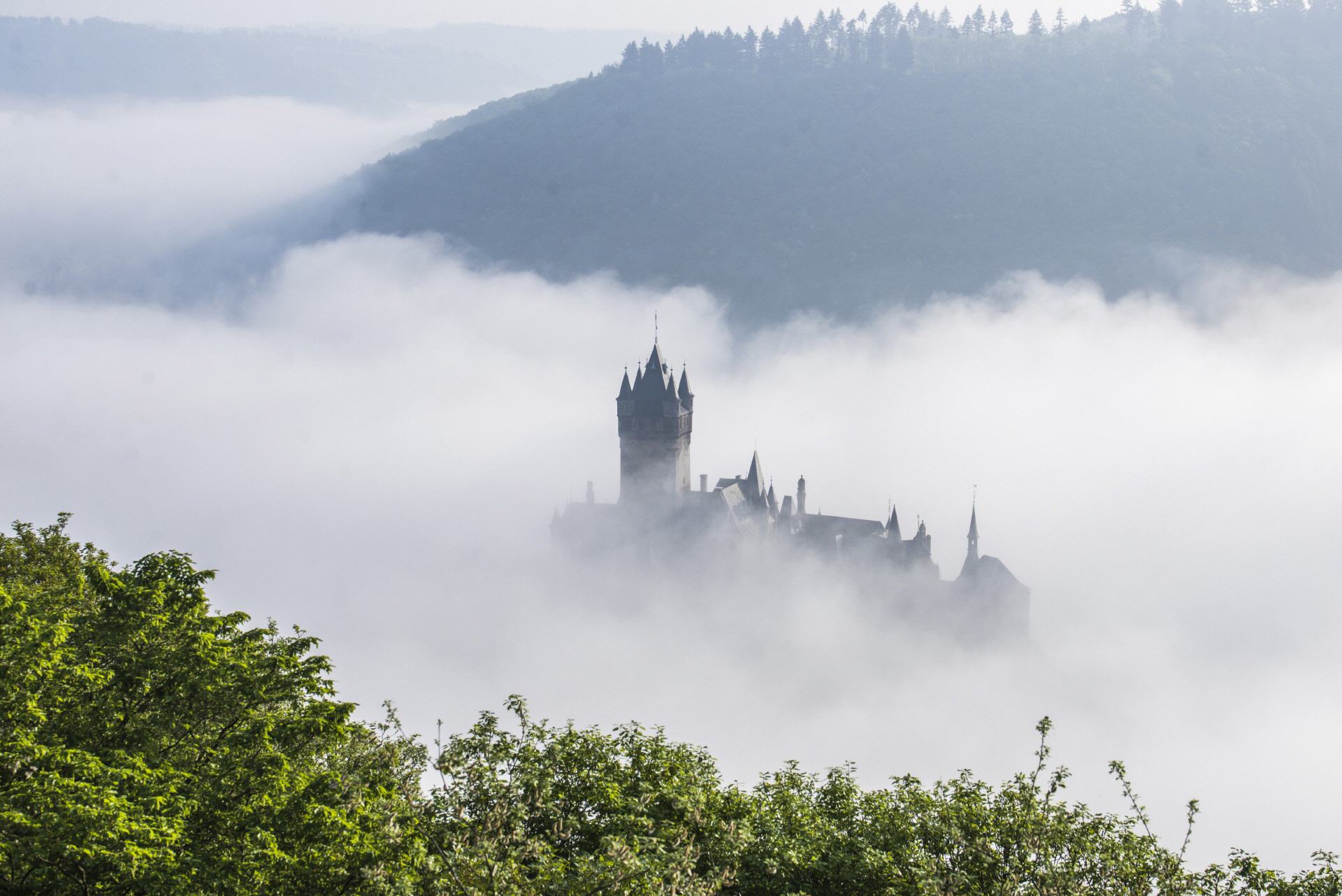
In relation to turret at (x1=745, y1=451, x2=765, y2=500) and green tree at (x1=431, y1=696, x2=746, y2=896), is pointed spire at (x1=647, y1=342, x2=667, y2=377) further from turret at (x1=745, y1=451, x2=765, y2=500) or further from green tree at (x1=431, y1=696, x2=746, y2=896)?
green tree at (x1=431, y1=696, x2=746, y2=896)

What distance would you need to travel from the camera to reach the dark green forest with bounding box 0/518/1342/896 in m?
20.6

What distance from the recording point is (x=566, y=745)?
3272 centimetres

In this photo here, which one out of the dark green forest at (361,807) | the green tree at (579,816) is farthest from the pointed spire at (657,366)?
the dark green forest at (361,807)

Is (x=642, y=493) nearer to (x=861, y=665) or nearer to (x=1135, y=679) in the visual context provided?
(x=861, y=665)

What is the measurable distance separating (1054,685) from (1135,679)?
26.6 metres

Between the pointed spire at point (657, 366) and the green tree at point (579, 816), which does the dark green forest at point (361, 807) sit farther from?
the pointed spire at point (657, 366)

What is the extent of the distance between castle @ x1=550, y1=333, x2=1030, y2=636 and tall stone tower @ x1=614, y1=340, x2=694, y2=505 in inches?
3.4

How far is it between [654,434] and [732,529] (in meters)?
11.0

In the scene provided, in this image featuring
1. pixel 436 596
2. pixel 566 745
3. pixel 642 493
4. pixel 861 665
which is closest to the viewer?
pixel 566 745

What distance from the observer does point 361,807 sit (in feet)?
76.4

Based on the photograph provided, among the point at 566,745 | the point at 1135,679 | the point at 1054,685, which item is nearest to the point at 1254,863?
the point at 566,745

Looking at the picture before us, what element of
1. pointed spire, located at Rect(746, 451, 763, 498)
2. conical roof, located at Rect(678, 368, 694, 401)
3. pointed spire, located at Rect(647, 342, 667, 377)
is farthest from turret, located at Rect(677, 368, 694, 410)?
pointed spire, located at Rect(746, 451, 763, 498)

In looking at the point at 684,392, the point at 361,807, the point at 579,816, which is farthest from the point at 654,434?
the point at 361,807

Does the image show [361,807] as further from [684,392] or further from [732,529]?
[684,392]
